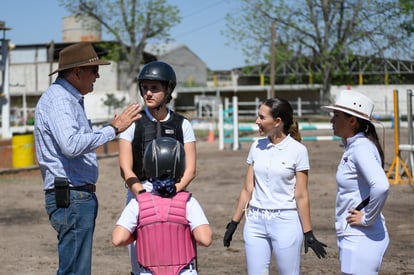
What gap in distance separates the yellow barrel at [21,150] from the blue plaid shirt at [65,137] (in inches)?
563

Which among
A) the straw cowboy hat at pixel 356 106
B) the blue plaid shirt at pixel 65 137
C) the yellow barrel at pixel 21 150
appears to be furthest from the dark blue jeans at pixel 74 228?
the yellow barrel at pixel 21 150

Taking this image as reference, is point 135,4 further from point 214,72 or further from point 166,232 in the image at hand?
point 166,232

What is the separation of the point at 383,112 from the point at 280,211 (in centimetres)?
4520

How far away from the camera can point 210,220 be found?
10.6 m

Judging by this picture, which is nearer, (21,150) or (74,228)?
(74,228)

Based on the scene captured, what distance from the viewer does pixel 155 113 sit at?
4605mm

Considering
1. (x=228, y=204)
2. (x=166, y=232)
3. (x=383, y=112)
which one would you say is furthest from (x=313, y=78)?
(x=166, y=232)

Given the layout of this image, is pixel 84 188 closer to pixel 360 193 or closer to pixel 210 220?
pixel 360 193

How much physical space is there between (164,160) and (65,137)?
100 cm

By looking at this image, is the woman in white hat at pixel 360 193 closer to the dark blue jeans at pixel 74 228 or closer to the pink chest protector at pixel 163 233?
the pink chest protector at pixel 163 233

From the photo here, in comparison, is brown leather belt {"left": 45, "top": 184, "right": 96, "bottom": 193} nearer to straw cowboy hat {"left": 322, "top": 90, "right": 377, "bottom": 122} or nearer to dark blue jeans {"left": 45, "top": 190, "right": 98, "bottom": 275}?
dark blue jeans {"left": 45, "top": 190, "right": 98, "bottom": 275}

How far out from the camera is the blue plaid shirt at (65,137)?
4.25 m

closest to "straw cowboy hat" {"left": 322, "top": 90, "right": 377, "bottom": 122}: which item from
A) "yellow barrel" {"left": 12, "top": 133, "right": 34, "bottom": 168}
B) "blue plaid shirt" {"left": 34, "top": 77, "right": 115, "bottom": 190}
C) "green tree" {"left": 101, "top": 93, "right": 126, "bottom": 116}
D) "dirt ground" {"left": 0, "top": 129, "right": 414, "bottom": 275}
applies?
"blue plaid shirt" {"left": 34, "top": 77, "right": 115, "bottom": 190}

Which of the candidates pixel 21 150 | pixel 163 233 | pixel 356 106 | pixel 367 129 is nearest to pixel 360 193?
pixel 367 129
